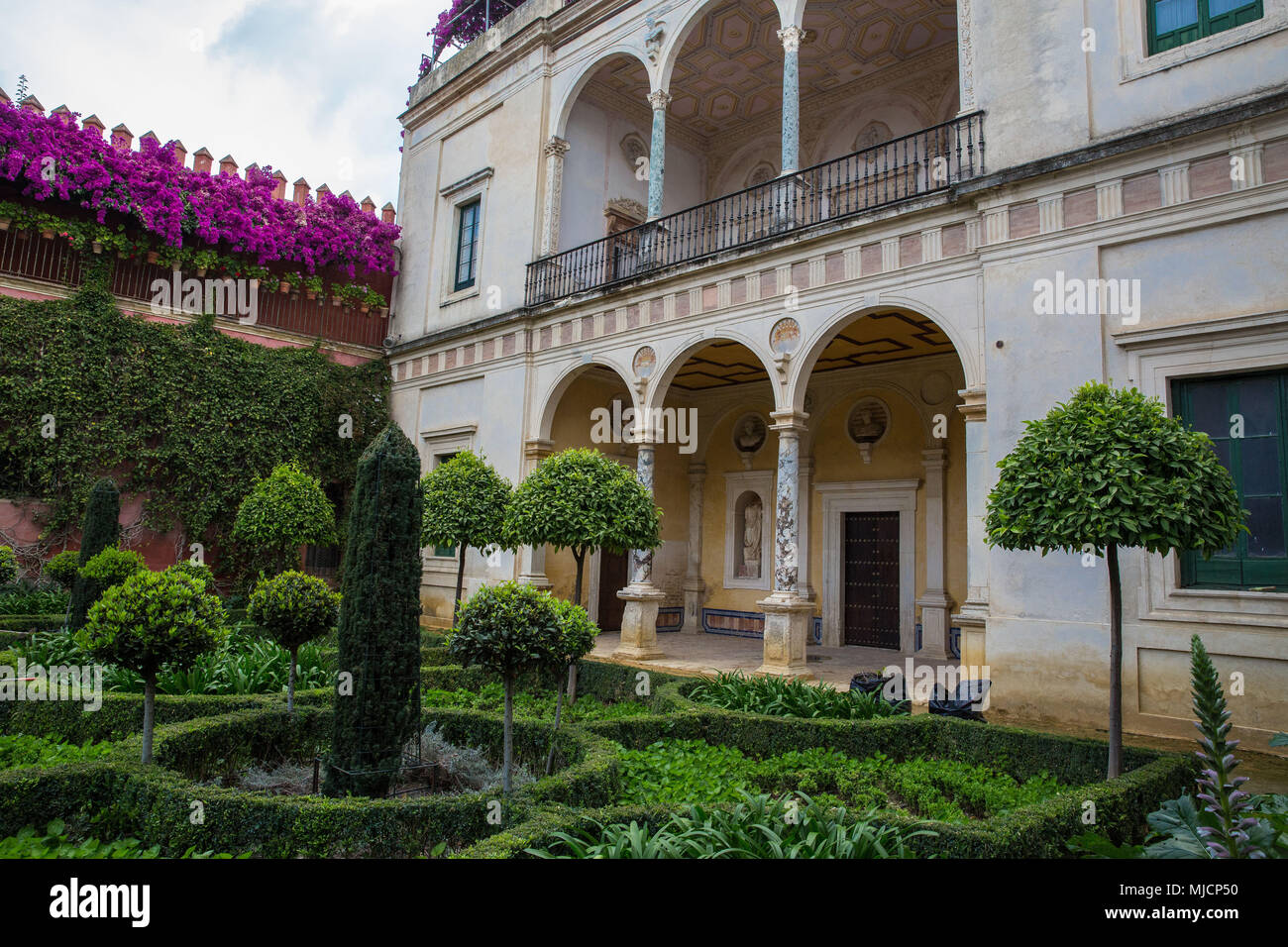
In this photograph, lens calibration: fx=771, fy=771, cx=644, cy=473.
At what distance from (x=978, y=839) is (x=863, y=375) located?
10.4m

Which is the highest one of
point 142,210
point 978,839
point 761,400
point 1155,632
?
point 142,210

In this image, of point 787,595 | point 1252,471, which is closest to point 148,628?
point 787,595

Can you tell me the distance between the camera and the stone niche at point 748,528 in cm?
1450

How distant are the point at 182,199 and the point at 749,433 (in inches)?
441

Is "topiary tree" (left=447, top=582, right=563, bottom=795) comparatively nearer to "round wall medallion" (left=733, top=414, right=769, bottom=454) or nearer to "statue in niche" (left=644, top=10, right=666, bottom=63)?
"round wall medallion" (left=733, top=414, right=769, bottom=454)

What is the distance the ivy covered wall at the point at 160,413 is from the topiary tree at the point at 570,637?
10.6 meters

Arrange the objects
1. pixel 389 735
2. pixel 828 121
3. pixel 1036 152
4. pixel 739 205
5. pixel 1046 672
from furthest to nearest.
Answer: pixel 739 205 → pixel 828 121 → pixel 1036 152 → pixel 1046 672 → pixel 389 735

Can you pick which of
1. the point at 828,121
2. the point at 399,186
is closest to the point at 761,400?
the point at 828,121

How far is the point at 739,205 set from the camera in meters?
14.8

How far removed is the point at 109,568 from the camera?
9.02 meters

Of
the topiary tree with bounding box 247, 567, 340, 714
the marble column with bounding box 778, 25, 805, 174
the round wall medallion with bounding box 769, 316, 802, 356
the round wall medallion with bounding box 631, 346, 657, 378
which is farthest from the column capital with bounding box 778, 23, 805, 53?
the topiary tree with bounding box 247, 567, 340, 714

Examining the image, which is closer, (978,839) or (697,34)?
(978,839)

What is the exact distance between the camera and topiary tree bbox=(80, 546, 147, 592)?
895 centimetres

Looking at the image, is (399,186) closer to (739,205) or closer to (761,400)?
(739,205)
